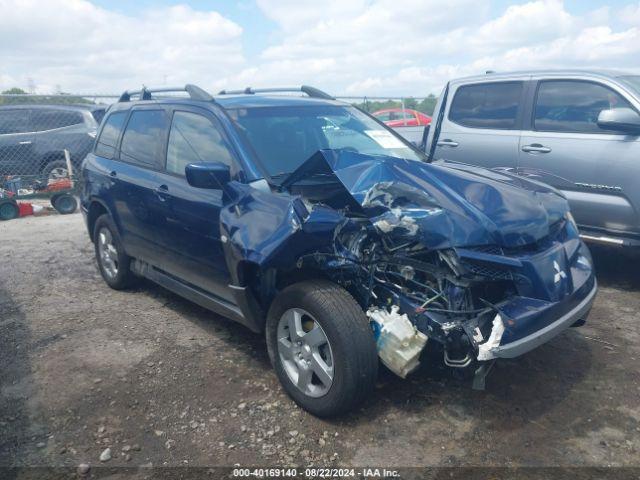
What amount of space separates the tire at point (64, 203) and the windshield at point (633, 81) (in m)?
8.67

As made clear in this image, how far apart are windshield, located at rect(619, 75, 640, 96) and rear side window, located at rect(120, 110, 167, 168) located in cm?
417

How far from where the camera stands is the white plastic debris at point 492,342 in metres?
2.59

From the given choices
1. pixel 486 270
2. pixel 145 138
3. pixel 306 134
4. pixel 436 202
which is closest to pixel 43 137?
pixel 145 138

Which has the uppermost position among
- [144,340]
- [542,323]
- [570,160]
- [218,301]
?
[570,160]

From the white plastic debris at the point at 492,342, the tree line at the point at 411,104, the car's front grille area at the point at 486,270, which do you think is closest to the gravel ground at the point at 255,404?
the white plastic debris at the point at 492,342

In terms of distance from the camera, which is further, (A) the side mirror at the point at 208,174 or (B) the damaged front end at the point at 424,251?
(A) the side mirror at the point at 208,174

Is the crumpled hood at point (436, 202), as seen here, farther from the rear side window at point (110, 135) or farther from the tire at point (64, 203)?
the tire at point (64, 203)

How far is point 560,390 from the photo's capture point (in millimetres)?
3234

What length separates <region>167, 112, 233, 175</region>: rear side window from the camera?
3688 mm

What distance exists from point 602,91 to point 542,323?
10.7 ft

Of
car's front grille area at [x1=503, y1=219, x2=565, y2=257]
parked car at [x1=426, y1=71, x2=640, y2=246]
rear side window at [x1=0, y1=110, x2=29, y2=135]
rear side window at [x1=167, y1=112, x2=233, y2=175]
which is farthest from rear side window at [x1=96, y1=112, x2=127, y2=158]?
rear side window at [x1=0, y1=110, x2=29, y2=135]

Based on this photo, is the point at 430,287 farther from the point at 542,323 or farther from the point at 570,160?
the point at 570,160

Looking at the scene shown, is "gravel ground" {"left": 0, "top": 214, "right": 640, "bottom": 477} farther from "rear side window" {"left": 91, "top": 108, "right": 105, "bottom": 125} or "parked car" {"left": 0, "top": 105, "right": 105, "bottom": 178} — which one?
"rear side window" {"left": 91, "top": 108, "right": 105, "bottom": 125}

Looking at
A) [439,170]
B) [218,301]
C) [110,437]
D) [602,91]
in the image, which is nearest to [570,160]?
[602,91]
